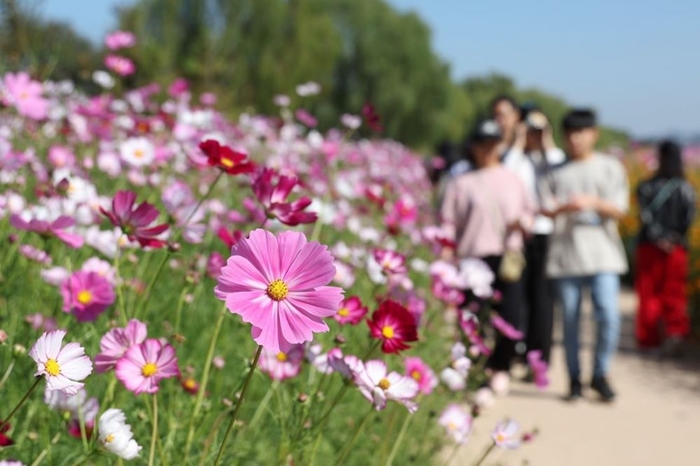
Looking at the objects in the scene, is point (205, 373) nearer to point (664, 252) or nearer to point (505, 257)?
point (505, 257)

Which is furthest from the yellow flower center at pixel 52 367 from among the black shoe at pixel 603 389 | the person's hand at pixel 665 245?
the person's hand at pixel 665 245

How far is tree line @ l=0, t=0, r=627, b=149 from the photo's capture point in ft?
52.7

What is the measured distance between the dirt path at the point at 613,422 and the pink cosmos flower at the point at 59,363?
2.06 metres

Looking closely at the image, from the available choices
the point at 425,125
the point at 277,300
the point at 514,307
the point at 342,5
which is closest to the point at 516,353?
the point at 514,307

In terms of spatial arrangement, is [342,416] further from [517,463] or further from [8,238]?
[8,238]

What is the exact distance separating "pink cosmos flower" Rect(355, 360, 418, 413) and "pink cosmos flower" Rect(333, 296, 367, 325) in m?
0.18

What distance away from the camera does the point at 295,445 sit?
1.52m

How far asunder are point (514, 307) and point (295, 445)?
3031 mm

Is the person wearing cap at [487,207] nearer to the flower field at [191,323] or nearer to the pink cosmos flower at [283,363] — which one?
the flower field at [191,323]

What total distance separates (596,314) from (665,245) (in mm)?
1281

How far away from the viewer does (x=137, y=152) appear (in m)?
2.59

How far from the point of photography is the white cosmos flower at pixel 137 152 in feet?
8.19

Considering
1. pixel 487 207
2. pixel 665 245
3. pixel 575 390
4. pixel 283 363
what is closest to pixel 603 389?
pixel 575 390

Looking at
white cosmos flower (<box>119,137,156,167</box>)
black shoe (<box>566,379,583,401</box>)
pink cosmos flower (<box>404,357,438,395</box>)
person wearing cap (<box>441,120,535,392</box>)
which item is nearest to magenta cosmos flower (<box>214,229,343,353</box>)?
pink cosmos flower (<box>404,357,438,395</box>)
